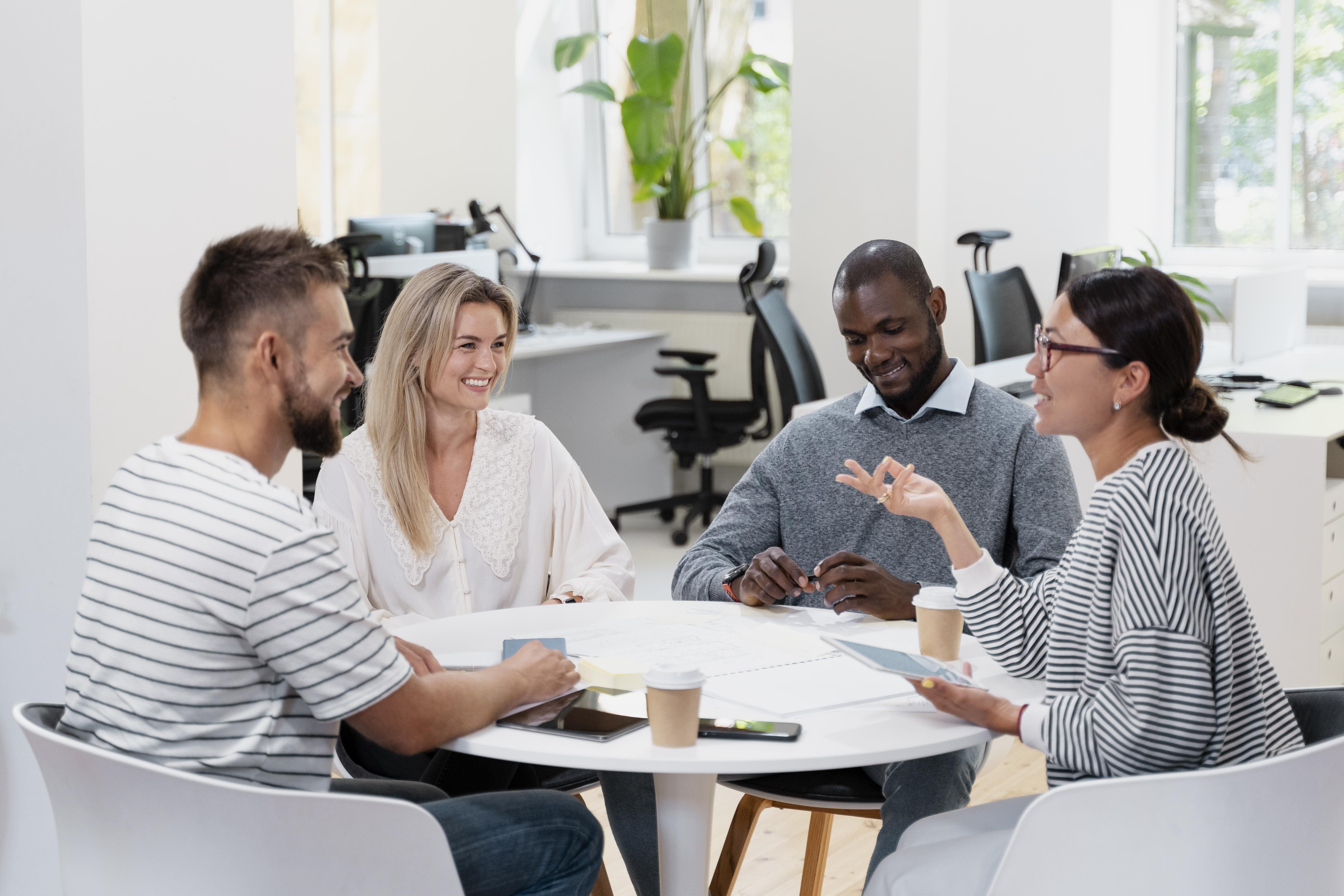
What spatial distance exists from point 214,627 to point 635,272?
17.9ft

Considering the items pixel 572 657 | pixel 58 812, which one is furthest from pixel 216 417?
pixel 572 657

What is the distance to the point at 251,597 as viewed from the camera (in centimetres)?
134

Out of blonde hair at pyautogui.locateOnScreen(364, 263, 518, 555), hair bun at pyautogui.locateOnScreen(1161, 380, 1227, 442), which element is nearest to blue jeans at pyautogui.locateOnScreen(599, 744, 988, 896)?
blonde hair at pyautogui.locateOnScreen(364, 263, 518, 555)

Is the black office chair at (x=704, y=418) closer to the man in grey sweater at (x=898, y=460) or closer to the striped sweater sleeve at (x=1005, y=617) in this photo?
the man in grey sweater at (x=898, y=460)

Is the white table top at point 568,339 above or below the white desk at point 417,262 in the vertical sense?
below

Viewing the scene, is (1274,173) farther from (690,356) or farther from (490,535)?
(490,535)

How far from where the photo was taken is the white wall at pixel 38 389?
2.12m

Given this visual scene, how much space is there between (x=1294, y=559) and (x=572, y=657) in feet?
7.16

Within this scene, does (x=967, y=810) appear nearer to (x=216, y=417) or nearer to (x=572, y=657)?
(x=572, y=657)

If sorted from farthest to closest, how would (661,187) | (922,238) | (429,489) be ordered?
1. (661,187)
2. (922,238)
3. (429,489)

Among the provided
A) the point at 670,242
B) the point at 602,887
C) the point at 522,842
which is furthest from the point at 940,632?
the point at 670,242

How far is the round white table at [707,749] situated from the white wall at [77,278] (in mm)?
706

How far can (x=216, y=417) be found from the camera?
4.75ft

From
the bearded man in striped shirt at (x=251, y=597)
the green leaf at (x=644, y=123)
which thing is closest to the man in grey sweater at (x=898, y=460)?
the bearded man in striped shirt at (x=251, y=597)
